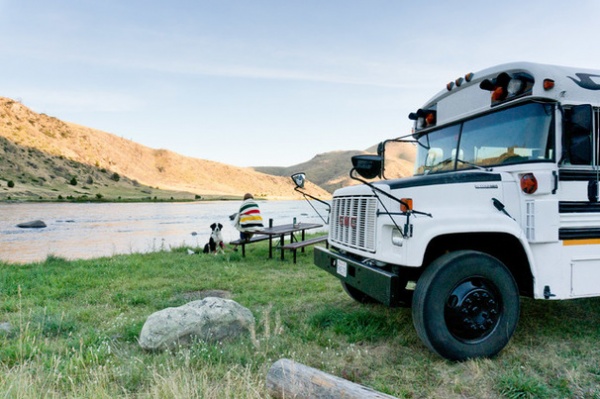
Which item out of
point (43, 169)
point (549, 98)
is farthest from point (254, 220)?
point (43, 169)

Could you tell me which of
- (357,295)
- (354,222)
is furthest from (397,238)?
(357,295)

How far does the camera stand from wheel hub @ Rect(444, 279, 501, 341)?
142 inches

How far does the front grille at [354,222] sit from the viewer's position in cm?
398

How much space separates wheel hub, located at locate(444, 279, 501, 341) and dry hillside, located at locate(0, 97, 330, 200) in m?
57.4

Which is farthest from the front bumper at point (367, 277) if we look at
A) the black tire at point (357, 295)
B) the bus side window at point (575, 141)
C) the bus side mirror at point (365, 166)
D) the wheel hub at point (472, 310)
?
the bus side window at point (575, 141)

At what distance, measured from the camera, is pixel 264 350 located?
3875mm

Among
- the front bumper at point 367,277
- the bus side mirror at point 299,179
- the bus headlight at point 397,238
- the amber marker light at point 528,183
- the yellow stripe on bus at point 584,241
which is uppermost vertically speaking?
the bus side mirror at point 299,179

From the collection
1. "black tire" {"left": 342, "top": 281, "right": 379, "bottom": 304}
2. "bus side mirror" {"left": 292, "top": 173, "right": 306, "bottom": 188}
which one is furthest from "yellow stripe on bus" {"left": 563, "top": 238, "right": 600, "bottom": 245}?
"bus side mirror" {"left": 292, "top": 173, "right": 306, "bottom": 188}

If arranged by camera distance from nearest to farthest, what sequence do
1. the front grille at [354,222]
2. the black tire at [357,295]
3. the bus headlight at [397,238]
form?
the bus headlight at [397,238], the front grille at [354,222], the black tire at [357,295]

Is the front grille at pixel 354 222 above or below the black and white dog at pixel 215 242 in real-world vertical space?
above

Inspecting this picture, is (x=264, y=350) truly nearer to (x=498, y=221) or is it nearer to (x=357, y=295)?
(x=357, y=295)

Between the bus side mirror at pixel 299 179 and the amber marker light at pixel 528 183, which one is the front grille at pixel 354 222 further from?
the amber marker light at pixel 528 183

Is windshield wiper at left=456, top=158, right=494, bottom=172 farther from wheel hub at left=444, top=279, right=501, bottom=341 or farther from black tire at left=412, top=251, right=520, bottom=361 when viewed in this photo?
wheel hub at left=444, top=279, right=501, bottom=341

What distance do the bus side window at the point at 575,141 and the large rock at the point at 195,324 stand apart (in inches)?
148
